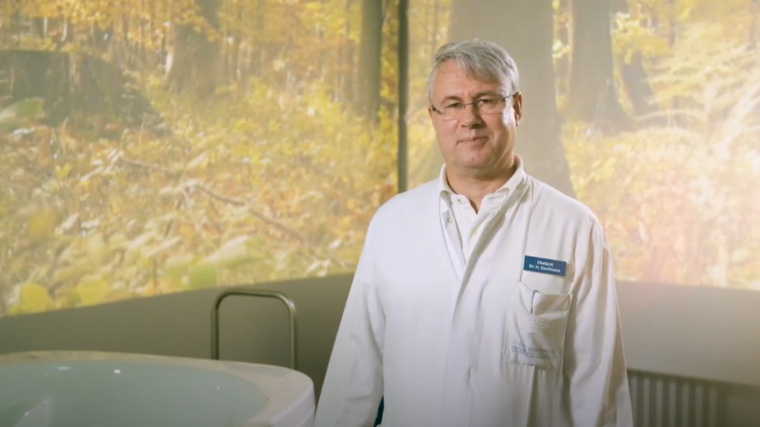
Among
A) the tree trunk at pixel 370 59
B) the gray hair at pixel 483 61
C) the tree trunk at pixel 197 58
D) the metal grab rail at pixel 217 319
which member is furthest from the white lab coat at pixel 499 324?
the tree trunk at pixel 370 59

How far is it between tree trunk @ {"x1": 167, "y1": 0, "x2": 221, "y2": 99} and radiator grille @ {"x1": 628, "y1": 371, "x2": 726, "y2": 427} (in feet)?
5.81

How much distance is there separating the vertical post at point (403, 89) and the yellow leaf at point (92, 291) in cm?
154

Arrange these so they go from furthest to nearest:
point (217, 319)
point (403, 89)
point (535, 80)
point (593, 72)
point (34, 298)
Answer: point (403, 89) < point (535, 80) < point (593, 72) < point (217, 319) < point (34, 298)

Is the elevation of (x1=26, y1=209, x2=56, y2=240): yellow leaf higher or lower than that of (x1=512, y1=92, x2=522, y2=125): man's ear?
lower

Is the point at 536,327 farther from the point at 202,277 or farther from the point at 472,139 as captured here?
the point at 202,277

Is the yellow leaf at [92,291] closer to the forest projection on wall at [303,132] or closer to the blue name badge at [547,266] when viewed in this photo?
the forest projection on wall at [303,132]

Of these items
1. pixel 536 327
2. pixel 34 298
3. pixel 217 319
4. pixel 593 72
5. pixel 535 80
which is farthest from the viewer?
pixel 535 80

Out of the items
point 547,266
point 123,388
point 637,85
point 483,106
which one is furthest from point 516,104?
point 123,388

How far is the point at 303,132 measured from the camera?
274 cm

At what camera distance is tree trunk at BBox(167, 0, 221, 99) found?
7.27ft

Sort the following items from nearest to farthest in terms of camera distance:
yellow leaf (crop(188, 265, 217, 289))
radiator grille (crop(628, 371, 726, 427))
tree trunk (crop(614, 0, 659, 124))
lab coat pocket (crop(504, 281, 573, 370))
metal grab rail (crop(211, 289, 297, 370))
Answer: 1. lab coat pocket (crop(504, 281, 573, 370))
2. metal grab rail (crop(211, 289, 297, 370))
3. yellow leaf (crop(188, 265, 217, 289))
4. radiator grille (crop(628, 371, 726, 427))
5. tree trunk (crop(614, 0, 659, 124))

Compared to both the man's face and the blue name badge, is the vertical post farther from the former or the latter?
the blue name badge

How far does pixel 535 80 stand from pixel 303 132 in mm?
925

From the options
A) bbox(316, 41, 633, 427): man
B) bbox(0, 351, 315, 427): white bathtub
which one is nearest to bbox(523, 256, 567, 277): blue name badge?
bbox(316, 41, 633, 427): man
